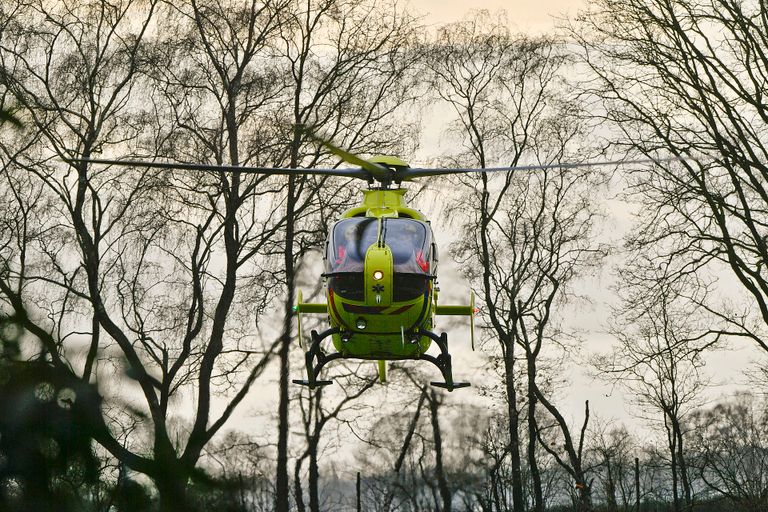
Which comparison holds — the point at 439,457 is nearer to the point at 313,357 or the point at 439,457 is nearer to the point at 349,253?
the point at 313,357

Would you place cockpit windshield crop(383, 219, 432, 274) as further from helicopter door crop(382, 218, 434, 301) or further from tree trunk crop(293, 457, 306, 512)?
tree trunk crop(293, 457, 306, 512)

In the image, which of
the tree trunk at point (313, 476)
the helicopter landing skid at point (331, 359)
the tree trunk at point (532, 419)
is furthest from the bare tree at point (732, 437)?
the helicopter landing skid at point (331, 359)

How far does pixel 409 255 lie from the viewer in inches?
542

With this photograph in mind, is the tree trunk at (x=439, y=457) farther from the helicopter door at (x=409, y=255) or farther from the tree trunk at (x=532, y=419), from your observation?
the helicopter door at (x=409, y=255)

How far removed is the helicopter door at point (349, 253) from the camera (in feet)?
44.5

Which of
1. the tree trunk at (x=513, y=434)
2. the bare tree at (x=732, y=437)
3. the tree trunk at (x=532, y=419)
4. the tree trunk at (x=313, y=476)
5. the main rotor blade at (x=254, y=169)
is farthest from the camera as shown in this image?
the bare tree at (x=732, y=437)

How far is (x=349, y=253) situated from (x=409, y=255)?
2.54 ft

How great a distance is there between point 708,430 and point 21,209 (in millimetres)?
32960

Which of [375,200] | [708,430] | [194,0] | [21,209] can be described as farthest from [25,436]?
[708,430]

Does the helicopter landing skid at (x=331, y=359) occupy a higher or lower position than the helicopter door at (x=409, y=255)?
lower

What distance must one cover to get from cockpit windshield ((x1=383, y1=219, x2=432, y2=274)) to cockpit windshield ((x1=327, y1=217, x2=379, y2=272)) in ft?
0.69

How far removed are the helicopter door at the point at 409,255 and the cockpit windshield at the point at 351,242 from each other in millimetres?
207

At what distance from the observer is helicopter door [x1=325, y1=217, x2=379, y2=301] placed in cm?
1356

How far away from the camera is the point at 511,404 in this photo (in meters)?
33.0
